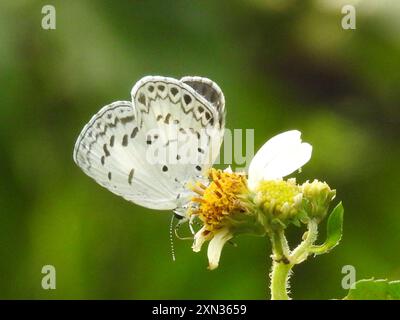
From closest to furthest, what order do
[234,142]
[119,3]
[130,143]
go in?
1. [130,143]
2. [234,142]
3. [119,3]

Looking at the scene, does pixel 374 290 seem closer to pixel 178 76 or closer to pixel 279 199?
pixel 279 199

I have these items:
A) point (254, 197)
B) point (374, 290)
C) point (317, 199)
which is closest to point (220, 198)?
point (254, 197)

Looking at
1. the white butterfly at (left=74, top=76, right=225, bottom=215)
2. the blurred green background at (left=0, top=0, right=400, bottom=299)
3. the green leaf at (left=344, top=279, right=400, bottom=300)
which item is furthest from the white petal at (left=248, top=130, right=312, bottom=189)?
the blurred green background at (left=0, top=0, right=400, bottom=299)

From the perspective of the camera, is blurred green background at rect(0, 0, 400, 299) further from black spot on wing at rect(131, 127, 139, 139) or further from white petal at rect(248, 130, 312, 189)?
white petal at rect(248, 130, 312, 189)

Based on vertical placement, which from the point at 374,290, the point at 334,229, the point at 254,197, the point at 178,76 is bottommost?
the point at 374,290

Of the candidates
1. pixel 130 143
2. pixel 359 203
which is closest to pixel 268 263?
pixel 359 203

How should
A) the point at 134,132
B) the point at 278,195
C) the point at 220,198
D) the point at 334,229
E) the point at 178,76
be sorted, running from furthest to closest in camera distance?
the point at 178,76
the point at 134,132
the point at 220,198
the point at 278,195
the point at 334,229

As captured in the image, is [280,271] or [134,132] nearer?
[280,271]

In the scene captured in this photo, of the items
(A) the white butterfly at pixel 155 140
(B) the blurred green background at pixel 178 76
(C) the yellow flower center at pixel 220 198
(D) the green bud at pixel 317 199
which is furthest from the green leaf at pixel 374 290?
(B) the blurred green background at pixel 178 76
